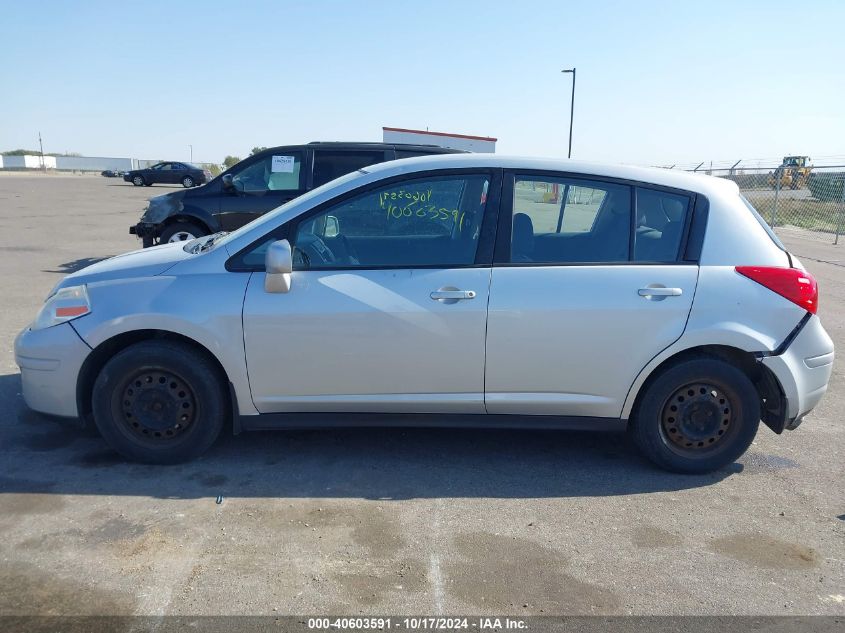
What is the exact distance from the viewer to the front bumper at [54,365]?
13.1ft

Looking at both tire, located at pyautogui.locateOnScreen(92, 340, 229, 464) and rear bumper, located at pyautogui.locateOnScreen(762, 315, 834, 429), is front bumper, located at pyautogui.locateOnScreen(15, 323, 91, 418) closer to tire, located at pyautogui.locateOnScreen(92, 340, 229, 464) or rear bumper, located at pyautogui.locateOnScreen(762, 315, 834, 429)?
tire, located at pyautogui.locateOnScreen(92, 340, 229, 464)

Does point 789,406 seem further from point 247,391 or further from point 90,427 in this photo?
point 90,427

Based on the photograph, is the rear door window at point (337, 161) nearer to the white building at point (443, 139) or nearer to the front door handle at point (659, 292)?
the front door handle at point (659, 292)

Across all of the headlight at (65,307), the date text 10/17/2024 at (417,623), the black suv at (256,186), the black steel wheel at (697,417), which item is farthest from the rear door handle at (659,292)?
the black suv at (256,186)

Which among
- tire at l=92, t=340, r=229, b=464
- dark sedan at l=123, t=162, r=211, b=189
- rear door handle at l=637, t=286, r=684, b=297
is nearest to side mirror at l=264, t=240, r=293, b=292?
tire at l=92, t=340, r=229, b=464

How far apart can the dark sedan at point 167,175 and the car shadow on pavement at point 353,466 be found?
136ft

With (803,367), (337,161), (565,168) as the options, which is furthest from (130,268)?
(337,161)

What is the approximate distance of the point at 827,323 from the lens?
8367mm

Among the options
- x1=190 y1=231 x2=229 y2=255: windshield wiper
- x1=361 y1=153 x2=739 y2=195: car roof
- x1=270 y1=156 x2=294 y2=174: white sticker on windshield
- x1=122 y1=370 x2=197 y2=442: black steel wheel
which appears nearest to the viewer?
x1=122 y1=370 x2=197 y2=442: black steel wheel

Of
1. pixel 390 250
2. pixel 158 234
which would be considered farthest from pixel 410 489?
pixel 158 234

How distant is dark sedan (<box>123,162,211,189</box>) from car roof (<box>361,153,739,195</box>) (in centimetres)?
4186

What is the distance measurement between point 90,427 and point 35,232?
12977mm

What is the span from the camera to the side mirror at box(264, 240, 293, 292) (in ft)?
12.6

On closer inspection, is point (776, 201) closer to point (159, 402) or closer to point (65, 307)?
point (159, 402)
